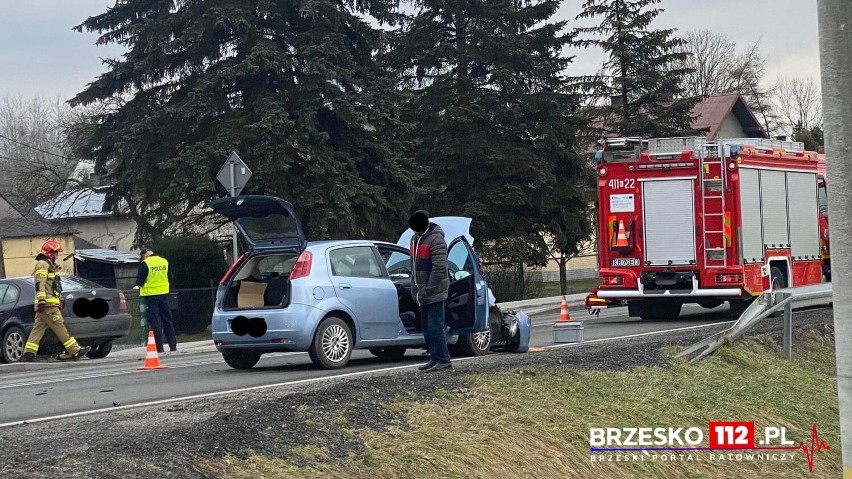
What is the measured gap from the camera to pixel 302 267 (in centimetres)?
1311

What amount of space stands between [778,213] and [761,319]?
7387 mm

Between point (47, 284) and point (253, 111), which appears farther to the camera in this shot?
point (253, 111)

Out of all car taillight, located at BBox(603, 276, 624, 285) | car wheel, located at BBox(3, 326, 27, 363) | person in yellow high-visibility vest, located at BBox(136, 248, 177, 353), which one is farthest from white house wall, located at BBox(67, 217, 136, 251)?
car taillight, located at BBox(603, 276, 624, 285)

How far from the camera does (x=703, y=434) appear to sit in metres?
9.45

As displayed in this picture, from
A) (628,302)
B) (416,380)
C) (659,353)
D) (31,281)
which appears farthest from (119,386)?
(628,302)

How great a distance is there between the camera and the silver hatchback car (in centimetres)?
1291

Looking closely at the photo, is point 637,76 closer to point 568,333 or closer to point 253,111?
point 253,111

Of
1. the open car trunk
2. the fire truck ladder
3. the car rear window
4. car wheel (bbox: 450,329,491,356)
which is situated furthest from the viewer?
the car rear window

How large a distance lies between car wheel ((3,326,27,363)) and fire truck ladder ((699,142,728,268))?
37.9 feet

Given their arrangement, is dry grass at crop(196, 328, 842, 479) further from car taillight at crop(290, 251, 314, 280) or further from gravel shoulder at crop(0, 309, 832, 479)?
car taillight at crop(290, 251, 314, 280)

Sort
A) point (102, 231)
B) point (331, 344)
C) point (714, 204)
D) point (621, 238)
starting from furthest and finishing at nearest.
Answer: point (102, 231)
point (621, 238)
point (714, 204)
point (331, 344)

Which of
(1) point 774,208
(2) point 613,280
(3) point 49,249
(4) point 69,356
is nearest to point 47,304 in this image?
(3) point 49,249

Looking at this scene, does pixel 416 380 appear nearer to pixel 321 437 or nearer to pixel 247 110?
pixel 321 437

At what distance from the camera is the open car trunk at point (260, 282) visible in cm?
1350
